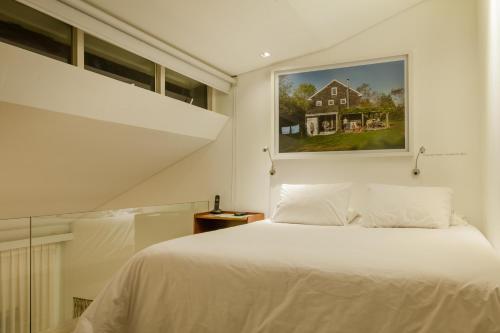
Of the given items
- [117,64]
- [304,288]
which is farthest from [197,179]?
[304,288]

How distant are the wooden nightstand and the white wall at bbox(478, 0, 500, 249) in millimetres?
1938

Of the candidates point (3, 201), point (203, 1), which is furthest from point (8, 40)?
point (3, 201)

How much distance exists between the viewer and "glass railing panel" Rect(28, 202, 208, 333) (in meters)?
2.28

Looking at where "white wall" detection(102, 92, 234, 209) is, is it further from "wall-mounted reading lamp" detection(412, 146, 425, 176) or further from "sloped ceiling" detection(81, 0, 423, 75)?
"wall-mounted reading lamp" detection(412, 146, 425, 176)

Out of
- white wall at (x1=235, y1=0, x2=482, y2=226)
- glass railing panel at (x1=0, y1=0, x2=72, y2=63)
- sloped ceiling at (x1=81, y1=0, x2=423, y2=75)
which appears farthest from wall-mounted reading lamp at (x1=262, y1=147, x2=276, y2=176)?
glass railing panel at (x1=0, y1=0, x2=72, y2=63)

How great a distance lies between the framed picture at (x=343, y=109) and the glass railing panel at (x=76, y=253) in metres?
1.52

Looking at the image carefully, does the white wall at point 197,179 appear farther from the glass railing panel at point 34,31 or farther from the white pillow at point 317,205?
the glass railing panel at point 34,31

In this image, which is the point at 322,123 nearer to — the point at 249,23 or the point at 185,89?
the point at 249,23

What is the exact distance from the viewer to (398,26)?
3.29 metres

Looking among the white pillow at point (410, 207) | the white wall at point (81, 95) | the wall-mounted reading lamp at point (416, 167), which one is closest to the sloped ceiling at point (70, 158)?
the white wall at point (81, 95)

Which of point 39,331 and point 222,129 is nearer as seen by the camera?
point 39,331

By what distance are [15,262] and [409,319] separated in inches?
82.6

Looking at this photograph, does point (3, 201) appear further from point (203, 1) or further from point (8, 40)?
point (203, 1)

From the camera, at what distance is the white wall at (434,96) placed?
3029mm
